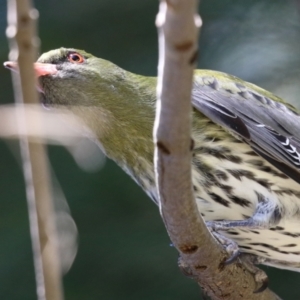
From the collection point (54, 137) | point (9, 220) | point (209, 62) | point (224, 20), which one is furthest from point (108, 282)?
point (54, 137)

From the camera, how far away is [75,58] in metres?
2.23

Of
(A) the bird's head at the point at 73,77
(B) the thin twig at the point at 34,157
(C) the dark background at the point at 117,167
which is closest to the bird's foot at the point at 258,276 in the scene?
(A) the bird's head at the point at 73,77

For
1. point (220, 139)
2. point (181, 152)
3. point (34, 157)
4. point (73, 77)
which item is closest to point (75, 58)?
point (73, 77)

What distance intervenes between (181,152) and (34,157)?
1.16 ft

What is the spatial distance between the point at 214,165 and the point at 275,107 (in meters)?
0.41

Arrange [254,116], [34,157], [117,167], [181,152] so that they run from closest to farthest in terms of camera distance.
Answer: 1. [34,157]
2. [181,152]
3. [254,116]
4. [117,167]

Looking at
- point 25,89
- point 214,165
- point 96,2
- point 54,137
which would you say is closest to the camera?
point 25,89

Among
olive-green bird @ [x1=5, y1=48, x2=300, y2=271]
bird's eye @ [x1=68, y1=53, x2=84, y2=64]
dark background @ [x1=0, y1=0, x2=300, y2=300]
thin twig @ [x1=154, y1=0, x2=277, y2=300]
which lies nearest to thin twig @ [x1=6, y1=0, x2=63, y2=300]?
thin twig @ [x1=154, y1=0, x2=277, y2=300]

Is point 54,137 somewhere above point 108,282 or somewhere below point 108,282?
above

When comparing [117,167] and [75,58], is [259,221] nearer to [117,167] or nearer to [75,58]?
[75,58]

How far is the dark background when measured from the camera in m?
2.88

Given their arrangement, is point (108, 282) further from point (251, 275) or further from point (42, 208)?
point (42, 208)

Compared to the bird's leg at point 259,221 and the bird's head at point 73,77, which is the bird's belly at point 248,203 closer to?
the bird's leg at point 259,221

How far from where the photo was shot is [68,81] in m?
2.16
